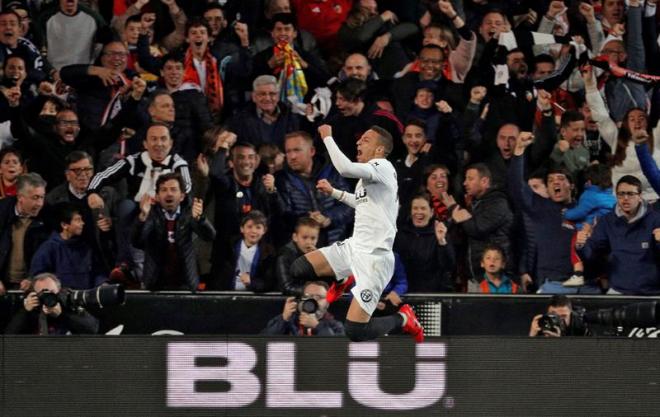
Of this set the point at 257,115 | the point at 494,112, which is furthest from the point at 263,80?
the point at 494,112

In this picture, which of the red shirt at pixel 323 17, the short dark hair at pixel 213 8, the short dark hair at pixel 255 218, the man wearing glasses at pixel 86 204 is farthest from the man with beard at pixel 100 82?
the short dark hair at pixel 255 218

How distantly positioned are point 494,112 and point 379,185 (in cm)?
390

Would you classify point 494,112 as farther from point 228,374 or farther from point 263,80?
point 228,374

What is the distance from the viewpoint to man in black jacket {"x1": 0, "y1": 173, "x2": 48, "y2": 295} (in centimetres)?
1306

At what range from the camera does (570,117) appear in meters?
13.7

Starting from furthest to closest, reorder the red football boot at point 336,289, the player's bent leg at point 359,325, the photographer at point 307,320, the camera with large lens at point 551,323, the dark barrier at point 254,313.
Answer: the dark barrier at point 254,313, the photographer at point 307,320, the camera with large lens at point 551,323, the red football boot at point 336,289, the player's bent leg at point 359,325

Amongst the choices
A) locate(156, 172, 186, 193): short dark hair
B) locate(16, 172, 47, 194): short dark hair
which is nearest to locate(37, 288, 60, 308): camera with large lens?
locate(16, 172, 47, 194): short dark hair

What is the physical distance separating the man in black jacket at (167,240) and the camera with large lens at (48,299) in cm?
142

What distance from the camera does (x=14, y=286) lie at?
42.8 feet

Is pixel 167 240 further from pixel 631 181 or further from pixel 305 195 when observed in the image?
pixel 631 181

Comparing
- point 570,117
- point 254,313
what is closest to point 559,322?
point 570,117

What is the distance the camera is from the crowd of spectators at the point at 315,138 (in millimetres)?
13000

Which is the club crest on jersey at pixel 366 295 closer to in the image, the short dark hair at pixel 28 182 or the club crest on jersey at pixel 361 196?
the club crest on jersey at pixel 361 196

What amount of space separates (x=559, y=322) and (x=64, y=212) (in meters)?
4.59
